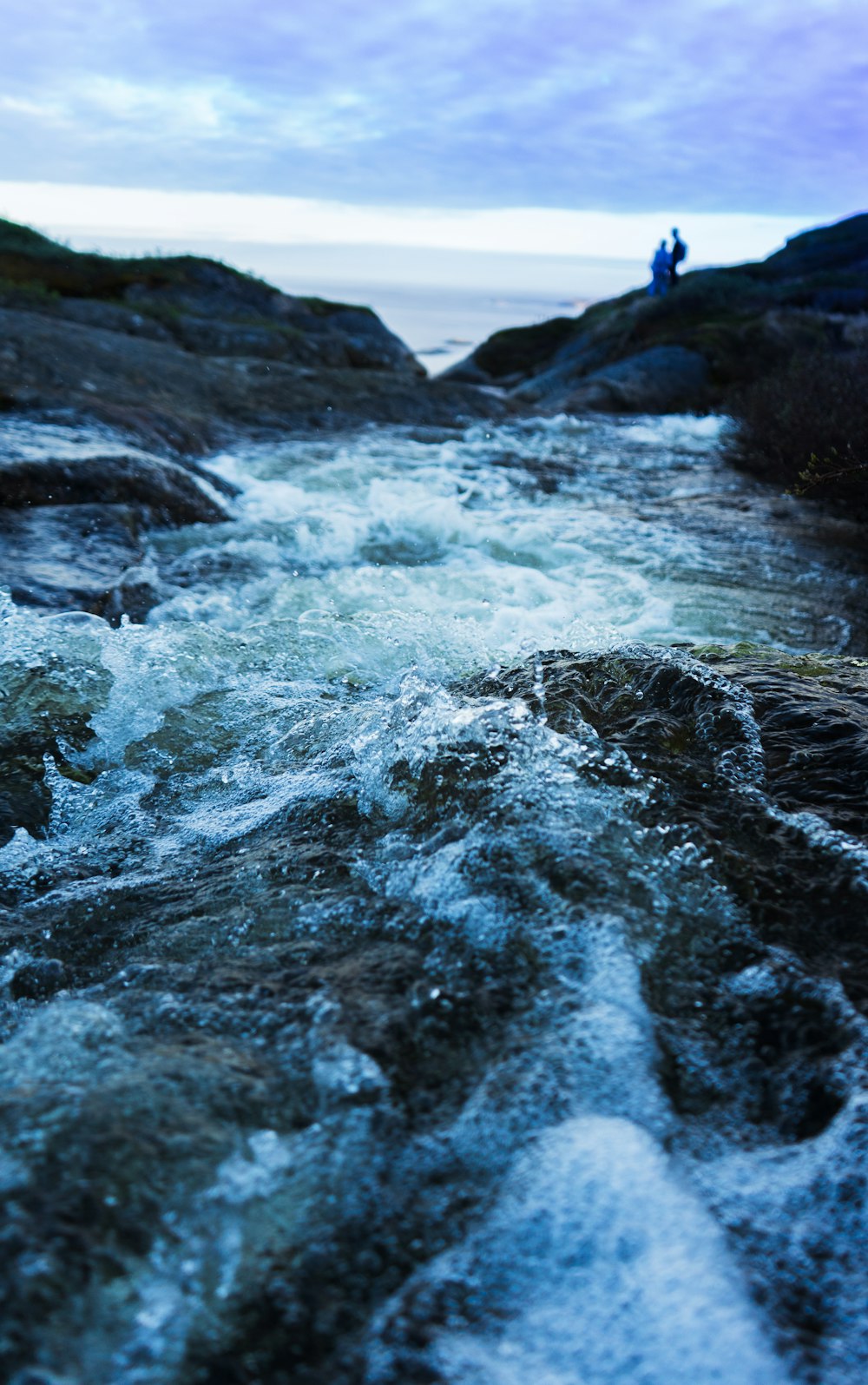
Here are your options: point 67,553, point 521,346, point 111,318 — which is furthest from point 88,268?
point 67,553

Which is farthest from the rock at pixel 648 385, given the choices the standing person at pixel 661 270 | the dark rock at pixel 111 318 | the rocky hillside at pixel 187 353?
the dark rock at pixel 111 318

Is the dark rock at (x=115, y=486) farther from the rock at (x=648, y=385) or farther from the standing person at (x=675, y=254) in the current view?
the standing person at (x=675, y=254)

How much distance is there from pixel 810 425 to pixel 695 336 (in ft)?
36.9

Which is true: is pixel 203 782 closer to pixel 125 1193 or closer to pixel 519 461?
pixel 125 1193

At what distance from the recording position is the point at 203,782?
2.68 metres

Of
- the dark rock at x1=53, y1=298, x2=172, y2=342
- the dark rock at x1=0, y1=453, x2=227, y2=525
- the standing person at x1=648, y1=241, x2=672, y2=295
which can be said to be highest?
the standing person at x1=648, y1=241, x2=672, y2=295

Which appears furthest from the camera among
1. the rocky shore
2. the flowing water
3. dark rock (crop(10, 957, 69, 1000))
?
the rocky shore

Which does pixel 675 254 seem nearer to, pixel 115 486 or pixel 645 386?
pixel 645 386

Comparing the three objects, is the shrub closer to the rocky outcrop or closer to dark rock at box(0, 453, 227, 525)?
dark rock at box(0, 453, 227, 525)

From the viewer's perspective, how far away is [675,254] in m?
22.6

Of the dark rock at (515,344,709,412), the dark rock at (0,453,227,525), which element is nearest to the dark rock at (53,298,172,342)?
the dark rock at (0,453,227,525)

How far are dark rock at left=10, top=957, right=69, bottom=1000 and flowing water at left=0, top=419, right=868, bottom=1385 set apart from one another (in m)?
0.04

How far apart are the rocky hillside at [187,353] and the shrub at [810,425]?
4.19 metres

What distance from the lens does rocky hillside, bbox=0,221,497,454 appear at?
7852 mm
